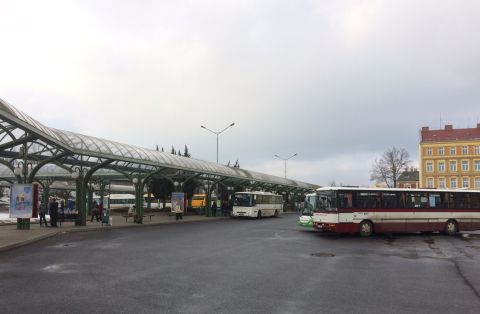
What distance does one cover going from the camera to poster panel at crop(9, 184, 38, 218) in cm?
1912

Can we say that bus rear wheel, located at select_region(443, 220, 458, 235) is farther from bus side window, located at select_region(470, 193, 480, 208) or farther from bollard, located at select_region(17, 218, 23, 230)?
bollard, located at select_region(17, 218, 23, 230)

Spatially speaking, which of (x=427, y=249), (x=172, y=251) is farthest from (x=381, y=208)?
(x=172, y=251)

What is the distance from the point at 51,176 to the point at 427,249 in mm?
32887

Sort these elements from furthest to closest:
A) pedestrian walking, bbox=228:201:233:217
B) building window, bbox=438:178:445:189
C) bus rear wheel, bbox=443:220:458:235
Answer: building window, bbox=438:178:445:189, pedestrian walking, bbox=228:201:233:217, bus rear wheel, bbox=443:220:458:235

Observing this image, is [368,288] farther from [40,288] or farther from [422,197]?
[422,197]

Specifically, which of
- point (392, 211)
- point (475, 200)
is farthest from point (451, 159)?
point (392, 211)

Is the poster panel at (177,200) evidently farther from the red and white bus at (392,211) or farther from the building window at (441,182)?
the building window at (441,182)

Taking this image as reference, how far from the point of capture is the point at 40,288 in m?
7.37

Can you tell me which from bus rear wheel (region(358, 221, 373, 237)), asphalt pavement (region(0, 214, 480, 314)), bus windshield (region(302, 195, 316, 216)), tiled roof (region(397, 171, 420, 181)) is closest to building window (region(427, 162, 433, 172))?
tiled roof (region(397, 171, 420, 181))

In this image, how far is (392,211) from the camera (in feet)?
64.1

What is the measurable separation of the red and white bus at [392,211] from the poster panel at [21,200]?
13.6 meters

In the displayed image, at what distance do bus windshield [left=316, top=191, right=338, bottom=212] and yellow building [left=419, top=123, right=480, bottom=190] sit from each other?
67.1 meters

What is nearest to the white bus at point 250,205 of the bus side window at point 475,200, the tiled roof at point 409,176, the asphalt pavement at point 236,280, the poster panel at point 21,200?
the bus side window at point 475,200

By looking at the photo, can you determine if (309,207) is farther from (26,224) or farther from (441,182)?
(441,182)
